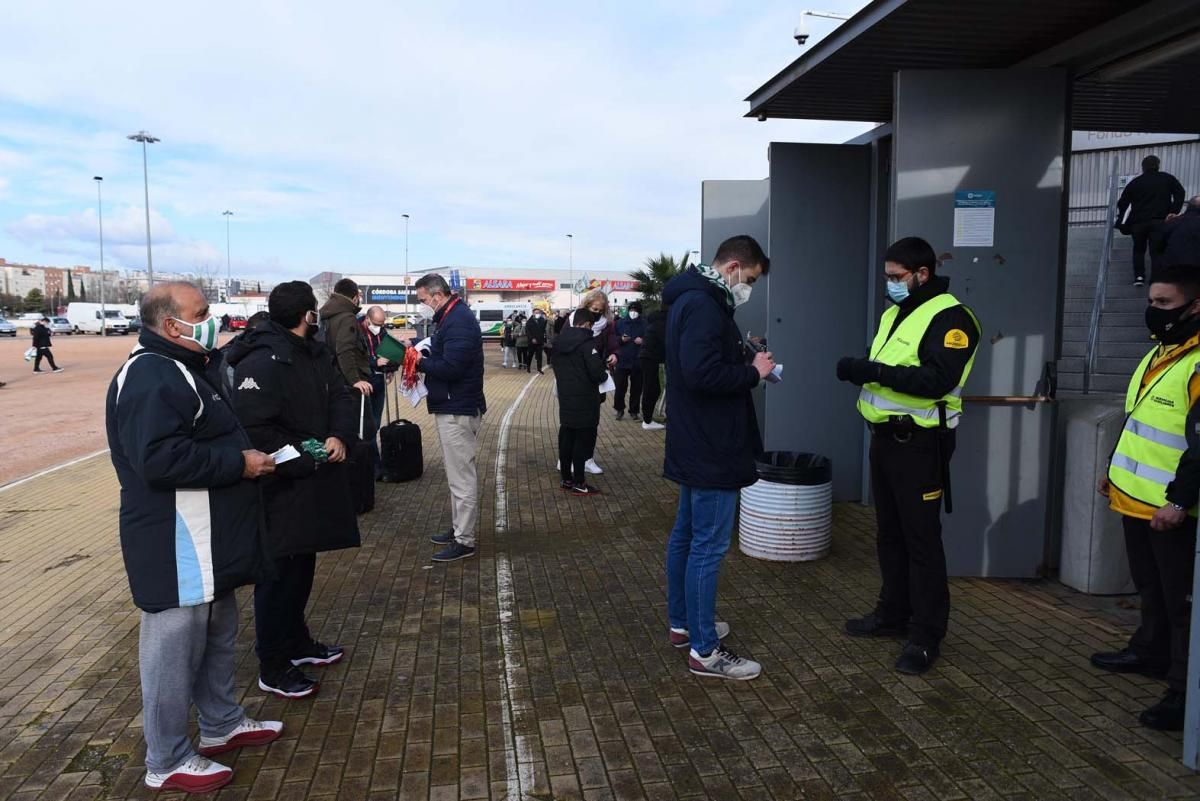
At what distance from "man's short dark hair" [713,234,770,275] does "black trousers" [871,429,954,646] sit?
1070mm

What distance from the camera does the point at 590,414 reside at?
784 centimetres

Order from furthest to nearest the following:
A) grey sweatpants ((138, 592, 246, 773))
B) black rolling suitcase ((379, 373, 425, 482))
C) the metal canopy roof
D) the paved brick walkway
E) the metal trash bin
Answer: black rolling suitcase ((379, 373, 425, 482))
the metal trash bin
the metal canopy roof
the paved brick walkway
grey sweatpants ((138, 592, 246, 773))

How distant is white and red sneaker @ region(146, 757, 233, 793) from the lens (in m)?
3.03

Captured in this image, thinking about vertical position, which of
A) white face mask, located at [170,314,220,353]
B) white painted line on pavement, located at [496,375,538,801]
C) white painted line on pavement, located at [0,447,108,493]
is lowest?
white painted line on pavement, located at [0,447,108,493]

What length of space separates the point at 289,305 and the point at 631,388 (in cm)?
987

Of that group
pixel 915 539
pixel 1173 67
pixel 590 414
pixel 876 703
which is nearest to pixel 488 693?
pixel 876 703

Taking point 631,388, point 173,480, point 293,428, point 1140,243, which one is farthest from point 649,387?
point 173,480

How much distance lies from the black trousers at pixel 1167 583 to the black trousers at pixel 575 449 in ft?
16.1

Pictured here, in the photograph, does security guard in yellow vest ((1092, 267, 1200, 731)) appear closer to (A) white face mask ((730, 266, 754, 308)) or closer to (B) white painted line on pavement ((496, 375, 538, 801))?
(A) white face mask ((730, 266, 754, 308))

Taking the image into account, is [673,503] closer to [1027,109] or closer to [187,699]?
[1027,109]

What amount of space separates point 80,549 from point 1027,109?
7383mm

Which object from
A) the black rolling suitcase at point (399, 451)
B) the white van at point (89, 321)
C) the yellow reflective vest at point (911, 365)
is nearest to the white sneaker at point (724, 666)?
the yellow reflective vest at point (911, 365)

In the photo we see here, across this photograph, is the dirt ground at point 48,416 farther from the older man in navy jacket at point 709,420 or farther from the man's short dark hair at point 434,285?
the older man in navy jacket at point 709,420

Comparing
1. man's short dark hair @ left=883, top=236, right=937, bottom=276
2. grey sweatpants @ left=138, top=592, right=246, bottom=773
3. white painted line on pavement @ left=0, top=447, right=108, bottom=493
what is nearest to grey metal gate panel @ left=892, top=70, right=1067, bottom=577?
man's short dark hair @ left=883, top=236, right=937, bottom=276
